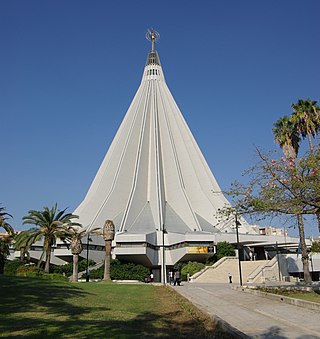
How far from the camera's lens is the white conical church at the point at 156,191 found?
45.8 metres

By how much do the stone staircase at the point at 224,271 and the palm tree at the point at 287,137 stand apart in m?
12.5

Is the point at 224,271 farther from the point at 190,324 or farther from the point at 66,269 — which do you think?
the point at 190,324

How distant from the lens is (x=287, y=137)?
26266 millimetres

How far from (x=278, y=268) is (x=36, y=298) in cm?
2880

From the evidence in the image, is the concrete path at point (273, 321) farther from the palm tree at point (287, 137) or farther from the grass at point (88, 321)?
the palm tree at point (287, 137)

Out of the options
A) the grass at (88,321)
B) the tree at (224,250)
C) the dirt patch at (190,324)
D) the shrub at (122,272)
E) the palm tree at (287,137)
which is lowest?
the dirt patch at (190,324)

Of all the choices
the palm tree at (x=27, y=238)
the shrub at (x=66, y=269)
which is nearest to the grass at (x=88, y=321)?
the palm tree at (x=27, y=238)

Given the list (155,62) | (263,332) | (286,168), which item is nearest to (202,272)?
(286,168)

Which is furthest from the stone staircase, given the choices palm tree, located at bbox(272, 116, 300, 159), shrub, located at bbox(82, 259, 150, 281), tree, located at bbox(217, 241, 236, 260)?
palm tree, located at bbox(272, 116, 300, 159)

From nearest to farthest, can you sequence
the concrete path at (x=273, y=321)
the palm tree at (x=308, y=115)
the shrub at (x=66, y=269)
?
the concrete path at (x=273, y=321)
the palm tree at (x=308, y=115)
the shrub at (x=66, y=269)

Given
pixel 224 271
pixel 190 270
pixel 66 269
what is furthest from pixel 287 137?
pixel 66 269

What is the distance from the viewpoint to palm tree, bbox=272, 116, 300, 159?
85.6 feet

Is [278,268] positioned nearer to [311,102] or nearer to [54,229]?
[311,102]

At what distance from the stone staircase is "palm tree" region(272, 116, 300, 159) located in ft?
41.1
